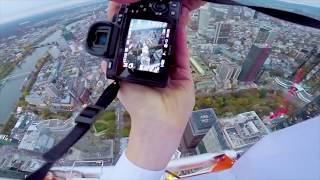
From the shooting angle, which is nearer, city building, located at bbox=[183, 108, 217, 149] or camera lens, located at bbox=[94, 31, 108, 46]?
camera lens, located at bbox=[94, 31, 108, 46]

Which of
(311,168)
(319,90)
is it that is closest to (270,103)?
(319,90)

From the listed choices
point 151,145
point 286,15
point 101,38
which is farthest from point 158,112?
point 286,15

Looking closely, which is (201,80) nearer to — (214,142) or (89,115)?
(214,142)

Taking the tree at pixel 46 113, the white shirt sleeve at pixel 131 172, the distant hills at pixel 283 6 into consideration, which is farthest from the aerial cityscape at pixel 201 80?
the white shirt sleeve at pixel 131 172

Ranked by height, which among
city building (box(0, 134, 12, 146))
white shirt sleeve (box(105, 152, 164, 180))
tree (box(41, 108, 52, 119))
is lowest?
city building (box(0, 134, 12, 146))

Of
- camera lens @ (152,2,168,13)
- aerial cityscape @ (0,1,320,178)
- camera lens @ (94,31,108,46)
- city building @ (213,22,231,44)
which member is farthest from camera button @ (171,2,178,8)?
city building @ (213,22,231,44)

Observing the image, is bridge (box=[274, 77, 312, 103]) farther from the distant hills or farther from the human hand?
the human hand

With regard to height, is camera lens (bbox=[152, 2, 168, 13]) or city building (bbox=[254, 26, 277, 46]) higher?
camera lens (bbox=[152, 2, 168, 13])
